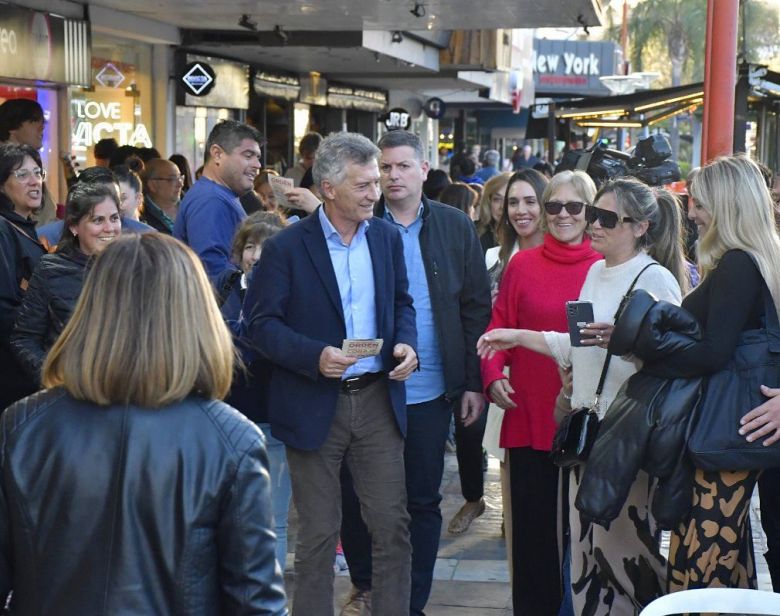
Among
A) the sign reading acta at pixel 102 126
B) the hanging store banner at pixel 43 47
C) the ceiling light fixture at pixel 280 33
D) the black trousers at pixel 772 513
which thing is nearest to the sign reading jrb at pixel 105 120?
the sign reading acta at pixel 102 126

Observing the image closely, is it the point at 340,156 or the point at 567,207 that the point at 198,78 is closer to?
Answer: the point at 567,207

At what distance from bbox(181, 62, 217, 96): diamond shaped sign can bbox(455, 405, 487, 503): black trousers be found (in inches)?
356

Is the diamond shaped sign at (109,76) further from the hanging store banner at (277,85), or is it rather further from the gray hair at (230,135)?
the gray hair at (230,135)

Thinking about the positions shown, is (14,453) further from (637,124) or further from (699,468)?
(637,124)

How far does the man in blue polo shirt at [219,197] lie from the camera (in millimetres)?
6633

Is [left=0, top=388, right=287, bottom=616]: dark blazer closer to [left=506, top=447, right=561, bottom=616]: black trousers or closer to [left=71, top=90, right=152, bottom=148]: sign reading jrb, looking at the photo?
[left=506, top=447, right=561, bottom=616]: black trousers

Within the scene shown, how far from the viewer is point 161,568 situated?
2.65 m

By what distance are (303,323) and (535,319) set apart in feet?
3.41

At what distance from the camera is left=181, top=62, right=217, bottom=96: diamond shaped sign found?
15.7m

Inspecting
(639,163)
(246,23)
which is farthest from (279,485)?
(246,23)

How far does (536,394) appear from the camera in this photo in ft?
17.9

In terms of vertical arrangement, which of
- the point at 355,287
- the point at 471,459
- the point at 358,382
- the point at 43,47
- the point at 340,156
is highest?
the point at 43,47

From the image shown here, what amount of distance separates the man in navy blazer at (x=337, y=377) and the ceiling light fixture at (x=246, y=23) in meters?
8.99

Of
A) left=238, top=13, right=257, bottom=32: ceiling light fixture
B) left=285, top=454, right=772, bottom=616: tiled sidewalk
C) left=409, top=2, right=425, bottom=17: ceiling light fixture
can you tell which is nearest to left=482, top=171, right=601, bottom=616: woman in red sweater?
left=285, top=454, right=772, bottom=616: tiled sidewalk
